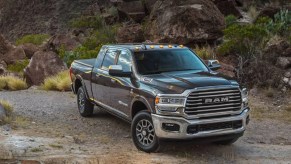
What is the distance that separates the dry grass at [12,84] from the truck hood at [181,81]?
1006cm

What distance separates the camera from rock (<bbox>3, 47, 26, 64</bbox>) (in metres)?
25.0

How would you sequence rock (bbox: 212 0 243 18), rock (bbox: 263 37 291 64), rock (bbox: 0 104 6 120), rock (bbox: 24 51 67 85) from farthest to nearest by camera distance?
rock (bbox: 212 0 243 18)
rock (bbox: 24 51 67 85)
rock (bbox: 263 37 291 64)
rock (bbox: 0 104 6 120)

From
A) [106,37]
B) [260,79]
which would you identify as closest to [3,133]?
[260,79]

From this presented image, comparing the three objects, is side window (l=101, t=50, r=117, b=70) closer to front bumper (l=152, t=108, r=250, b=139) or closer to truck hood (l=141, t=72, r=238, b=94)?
truck hood (l=141, t=72, r=238, b=94)

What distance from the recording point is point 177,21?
19625 millimetres

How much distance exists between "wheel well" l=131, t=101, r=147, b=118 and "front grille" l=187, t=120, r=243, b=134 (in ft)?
3.97

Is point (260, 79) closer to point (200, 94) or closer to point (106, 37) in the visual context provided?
point (200, 94)

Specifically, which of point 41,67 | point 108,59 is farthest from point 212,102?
point 41,67

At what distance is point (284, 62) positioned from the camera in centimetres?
1559

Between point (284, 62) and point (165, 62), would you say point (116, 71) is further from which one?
point (284, 62)

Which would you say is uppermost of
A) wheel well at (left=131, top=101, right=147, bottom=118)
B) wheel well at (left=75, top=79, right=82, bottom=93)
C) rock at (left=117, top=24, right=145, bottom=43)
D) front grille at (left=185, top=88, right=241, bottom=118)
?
front grille at (left=185, top=88, right=241, bottom=118)

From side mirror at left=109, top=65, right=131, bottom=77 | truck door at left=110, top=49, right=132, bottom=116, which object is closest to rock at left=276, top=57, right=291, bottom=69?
truck door at left=110, top=49, right=132, bottom=116

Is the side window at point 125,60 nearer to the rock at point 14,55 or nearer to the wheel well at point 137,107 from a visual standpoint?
the wheel well at point 137,107

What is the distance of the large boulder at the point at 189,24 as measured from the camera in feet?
63.3
